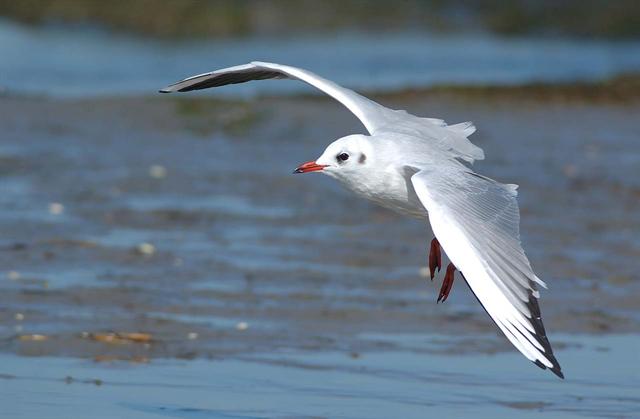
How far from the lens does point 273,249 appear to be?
10484 mm

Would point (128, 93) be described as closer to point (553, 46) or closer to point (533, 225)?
point (533, 225)

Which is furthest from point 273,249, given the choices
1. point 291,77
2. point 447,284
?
point 447,284

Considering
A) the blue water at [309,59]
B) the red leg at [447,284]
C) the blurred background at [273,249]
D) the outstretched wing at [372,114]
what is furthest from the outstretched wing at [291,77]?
the blue water at [309,59]

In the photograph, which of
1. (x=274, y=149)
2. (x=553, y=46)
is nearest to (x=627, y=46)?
(x=553, y=46)

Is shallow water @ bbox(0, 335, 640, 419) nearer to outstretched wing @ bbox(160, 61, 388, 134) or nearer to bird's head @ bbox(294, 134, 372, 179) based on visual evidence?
bird's head @ bbox(294, 134, 372, 179)

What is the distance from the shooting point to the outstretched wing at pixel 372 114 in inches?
308

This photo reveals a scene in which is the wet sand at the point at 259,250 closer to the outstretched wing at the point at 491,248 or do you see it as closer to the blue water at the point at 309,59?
the outstretched wing at the point at 491,248

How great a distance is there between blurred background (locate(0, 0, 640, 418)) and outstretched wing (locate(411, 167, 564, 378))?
3.38 feet

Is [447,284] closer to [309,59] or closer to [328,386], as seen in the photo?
[328,386]

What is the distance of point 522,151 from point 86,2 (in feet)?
40.3

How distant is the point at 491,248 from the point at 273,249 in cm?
440

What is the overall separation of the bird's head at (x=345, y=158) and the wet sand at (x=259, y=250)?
1.06 metres

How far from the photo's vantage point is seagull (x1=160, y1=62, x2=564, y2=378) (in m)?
5.89

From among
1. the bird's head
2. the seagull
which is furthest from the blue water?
the bird's head
